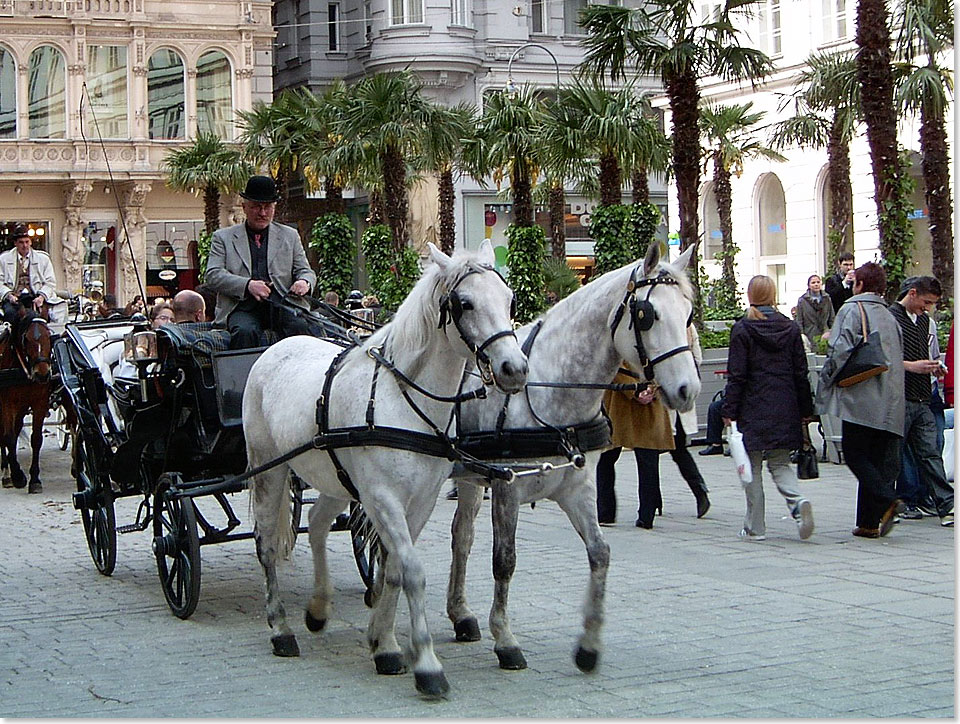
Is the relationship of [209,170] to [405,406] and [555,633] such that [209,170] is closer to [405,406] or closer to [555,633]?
[555,633]

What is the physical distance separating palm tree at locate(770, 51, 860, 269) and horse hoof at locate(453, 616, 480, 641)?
17.9 m

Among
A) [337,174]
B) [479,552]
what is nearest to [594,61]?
[337,174]

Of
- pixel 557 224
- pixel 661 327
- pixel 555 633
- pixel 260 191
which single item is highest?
pixel 557 224

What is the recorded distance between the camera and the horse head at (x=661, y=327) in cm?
703

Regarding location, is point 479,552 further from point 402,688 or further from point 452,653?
point 402,688

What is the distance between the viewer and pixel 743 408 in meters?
10.8

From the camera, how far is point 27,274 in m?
15.9

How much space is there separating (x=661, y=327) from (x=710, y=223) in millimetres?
35609

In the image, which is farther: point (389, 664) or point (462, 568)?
point (462, 568)

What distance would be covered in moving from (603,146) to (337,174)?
22.8 feet

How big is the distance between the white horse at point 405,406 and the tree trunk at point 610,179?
1710 centimetres

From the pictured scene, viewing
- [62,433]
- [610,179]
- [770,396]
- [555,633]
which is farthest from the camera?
[610,179]

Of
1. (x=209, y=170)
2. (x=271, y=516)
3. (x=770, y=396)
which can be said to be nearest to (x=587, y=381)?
(x=271, y=516)

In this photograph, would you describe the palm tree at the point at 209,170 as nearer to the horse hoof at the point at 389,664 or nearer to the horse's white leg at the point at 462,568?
the horse's white leg at the point at 462,568
